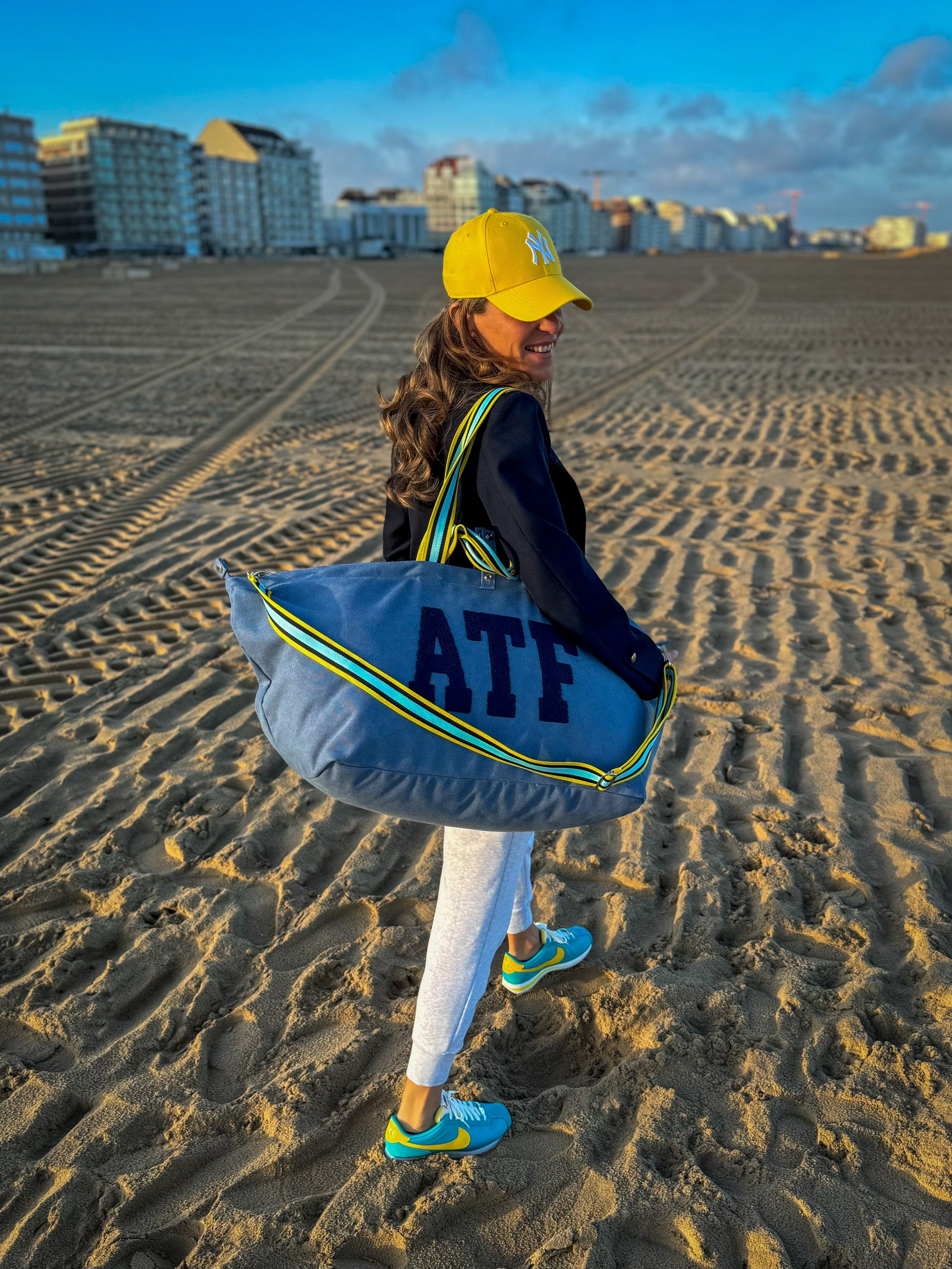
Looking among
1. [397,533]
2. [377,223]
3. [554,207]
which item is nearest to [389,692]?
[397,533]

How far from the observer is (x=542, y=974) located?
241 cm

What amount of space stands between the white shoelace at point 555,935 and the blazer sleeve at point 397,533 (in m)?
1.15

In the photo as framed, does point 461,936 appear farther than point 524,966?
No

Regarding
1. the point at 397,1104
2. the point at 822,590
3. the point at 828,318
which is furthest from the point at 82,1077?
the point at 828,318

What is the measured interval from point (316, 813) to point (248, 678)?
3.67 ft

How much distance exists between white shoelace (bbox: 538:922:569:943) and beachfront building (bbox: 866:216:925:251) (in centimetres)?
18081

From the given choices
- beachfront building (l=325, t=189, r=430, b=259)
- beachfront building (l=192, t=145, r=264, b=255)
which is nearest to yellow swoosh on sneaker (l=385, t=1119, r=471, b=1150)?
beachfront building (l=192, t=145, r=264, b=255)

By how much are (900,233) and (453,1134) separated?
191717 mm

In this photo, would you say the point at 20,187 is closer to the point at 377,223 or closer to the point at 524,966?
the point at 377,223

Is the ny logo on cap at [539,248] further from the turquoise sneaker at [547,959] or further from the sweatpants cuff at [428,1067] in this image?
the turquoise sneaker at [547,959]

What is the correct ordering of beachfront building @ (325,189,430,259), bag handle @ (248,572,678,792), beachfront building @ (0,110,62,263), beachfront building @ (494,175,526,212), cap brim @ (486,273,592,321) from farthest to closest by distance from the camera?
beachfront building @ (494,175,526,212) < beachfront building @ (325,189,430,259) < beachfront building @ (0,110,62,263) < cap brim @ (486,273,592,321) < bag handle @ (248,572,678,792)

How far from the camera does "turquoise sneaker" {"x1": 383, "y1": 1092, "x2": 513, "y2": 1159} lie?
1868mm

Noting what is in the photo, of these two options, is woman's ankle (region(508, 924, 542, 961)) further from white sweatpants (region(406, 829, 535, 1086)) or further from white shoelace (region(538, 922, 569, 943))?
white sweatpants (region(406, 829, 535, 1086))

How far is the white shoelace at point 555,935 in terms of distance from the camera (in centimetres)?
244
